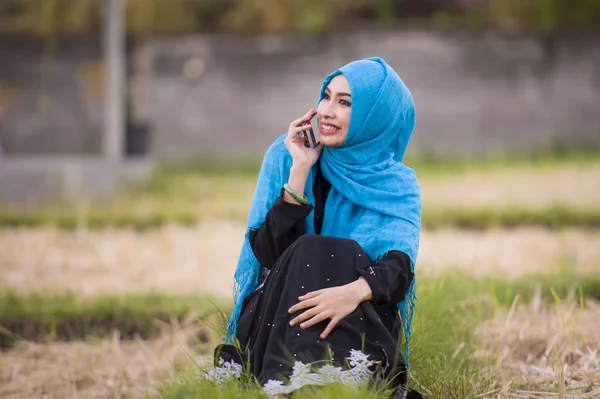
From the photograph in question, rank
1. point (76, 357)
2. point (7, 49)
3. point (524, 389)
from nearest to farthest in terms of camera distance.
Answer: point (524, 389) → point (76, 357) → point (7, 49)

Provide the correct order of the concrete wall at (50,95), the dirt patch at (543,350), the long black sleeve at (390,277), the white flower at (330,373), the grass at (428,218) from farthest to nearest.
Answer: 1. the concrete wall at (50,95)
2. the grass at (428,218)
3. the dirt patch at (543,350)
4. the long black sleeve at (390,277)
5. the white flower at (330,373)

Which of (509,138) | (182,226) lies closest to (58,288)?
(182,226)

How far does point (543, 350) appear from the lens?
3.32 meters

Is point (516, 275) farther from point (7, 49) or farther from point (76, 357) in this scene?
point (7, 49)

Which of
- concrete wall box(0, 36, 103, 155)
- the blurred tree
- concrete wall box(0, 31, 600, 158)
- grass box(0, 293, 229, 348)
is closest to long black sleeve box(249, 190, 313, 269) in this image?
grass box(0, 293, 229, 348)

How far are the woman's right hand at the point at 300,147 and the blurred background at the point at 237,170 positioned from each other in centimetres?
77

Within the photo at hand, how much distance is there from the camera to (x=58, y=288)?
473cm

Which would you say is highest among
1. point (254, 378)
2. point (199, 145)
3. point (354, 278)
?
point (354, 278)

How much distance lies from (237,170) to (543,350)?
23.9ft

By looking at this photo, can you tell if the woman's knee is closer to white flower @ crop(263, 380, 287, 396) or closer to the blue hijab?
the blue hijab

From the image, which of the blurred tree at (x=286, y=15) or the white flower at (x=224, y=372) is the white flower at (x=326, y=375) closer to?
the white flower at (x=224, y=372)

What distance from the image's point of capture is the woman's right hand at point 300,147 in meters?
2.56

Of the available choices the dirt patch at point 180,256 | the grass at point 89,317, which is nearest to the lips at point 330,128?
the grass at point 89,317

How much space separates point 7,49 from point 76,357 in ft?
28.2
